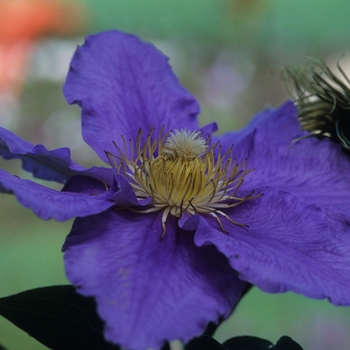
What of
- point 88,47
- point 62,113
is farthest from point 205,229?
point 62,113

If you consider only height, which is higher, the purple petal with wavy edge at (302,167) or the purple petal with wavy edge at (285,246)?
the purple petal with wavy edge at (302,167)

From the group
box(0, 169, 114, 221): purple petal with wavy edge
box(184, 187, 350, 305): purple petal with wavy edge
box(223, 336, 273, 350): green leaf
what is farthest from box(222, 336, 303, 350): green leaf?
box(0, 169, 114, 221): purple petal with wavy edge

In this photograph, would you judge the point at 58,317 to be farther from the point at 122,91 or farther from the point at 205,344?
the point at 122,91

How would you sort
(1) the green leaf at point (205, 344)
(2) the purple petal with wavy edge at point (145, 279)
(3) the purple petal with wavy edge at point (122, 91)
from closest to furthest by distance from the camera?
1. (2) the purple petal with wavy edge at point (145, 279)
2. (1) the green leaf at point (205, 344)
3. (3) the purple petal with wavy edge at point (122, 91)

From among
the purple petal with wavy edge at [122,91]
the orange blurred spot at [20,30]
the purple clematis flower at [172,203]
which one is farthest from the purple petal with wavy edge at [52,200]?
the orange blurred spot at [20,30]

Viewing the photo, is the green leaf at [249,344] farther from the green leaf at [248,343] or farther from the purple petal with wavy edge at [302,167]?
the purple petal with wavy edge at [302,167]

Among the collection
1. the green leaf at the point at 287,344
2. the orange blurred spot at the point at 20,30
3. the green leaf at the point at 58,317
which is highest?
the orange blurred spot at the point at 20,30

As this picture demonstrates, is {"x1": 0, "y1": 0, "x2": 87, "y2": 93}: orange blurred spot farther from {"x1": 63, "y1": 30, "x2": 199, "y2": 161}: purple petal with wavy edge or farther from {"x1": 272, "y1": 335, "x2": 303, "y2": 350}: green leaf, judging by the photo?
{"x1": 272, "y1": 335, "x2": 303, "y2": 350}: green leaf

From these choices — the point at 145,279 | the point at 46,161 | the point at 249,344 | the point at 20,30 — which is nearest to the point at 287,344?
the point at 249,344
